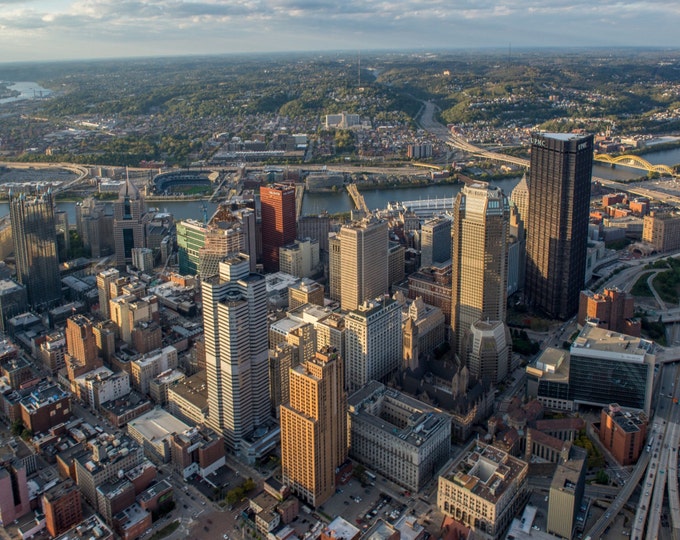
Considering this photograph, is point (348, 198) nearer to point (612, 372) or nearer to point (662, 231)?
point (662, 231)

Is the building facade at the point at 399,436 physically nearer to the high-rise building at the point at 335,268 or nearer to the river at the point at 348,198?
the high-rise building at the point at 335,268

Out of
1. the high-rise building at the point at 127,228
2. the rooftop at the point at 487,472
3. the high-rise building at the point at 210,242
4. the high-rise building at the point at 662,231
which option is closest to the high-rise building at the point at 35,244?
the high-rise building at the point at 127,228

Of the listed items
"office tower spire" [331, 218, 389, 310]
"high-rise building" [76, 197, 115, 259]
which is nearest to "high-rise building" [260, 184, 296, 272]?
"office tower spire" [331, 218, 389, 310]

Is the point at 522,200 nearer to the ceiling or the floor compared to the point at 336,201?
nearer to the ceiling

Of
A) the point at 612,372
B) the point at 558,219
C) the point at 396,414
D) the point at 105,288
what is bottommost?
the point at 396,414

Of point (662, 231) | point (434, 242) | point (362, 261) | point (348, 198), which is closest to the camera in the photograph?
point (362, 261)

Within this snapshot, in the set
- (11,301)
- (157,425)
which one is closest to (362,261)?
(157,425)

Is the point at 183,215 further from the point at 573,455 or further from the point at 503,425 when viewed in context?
the point at 573,455
